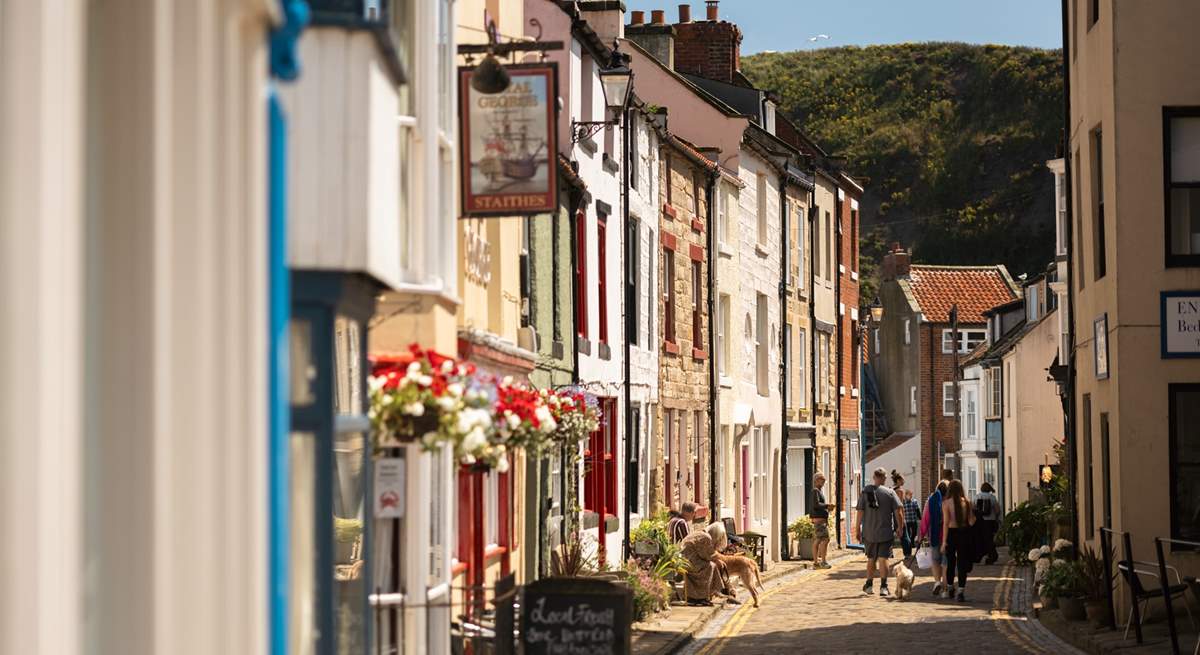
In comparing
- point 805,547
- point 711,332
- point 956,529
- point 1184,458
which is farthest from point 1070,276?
point 805,547

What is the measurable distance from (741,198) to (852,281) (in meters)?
13.7

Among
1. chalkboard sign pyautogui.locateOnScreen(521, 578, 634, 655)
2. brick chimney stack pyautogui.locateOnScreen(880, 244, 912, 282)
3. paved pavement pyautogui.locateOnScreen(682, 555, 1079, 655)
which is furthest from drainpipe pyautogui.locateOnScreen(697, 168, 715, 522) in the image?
brick chimney stack pyautogui.locateOnScreen(880, 244, 912, 282)

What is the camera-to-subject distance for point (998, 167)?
14025 cm

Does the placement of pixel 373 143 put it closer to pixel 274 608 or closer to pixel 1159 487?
pixel 274 608

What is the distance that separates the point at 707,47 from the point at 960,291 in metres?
34.1

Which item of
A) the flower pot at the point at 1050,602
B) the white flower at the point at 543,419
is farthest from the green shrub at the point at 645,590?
the white flower at the point at 543,419

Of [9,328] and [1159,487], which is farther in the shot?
[1159,487]

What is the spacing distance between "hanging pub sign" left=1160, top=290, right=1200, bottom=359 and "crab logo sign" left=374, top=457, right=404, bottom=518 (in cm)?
1068

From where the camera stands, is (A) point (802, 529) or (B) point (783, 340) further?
(B) point (783, 340)

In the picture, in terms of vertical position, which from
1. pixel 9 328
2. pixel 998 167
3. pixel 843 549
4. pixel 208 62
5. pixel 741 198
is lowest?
pixel 843 549

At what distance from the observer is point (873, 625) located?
71.9 feet

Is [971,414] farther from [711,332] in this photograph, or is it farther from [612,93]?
[612,93]

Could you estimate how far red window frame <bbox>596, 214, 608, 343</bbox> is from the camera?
24.8 meters

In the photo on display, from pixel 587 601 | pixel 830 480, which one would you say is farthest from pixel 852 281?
pixel 587 601
